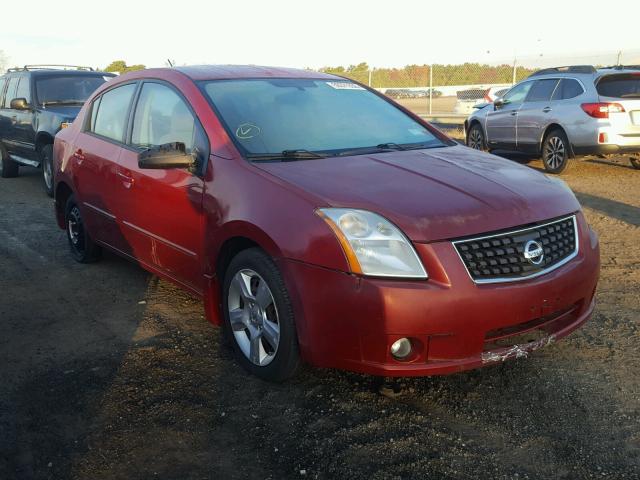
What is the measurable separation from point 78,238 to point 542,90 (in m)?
8.48

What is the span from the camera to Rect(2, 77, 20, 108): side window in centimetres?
1061

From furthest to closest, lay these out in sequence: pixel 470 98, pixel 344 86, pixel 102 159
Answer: pixel 470 98, pixel 102 159, pixel 344 86

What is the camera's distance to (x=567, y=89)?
1067cm

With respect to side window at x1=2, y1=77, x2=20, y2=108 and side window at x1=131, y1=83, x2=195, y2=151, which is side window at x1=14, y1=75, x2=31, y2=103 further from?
side window at x1=131, y1=83, x2=195, y2=151

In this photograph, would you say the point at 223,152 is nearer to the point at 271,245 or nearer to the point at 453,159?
the point at 271,245

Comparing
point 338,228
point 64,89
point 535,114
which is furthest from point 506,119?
point 338,228

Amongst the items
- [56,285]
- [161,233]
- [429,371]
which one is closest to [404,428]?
[429,371]

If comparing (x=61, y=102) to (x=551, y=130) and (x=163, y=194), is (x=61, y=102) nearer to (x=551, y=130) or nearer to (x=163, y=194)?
(x=163, y=194)

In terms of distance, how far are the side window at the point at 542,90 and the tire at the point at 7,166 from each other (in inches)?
352

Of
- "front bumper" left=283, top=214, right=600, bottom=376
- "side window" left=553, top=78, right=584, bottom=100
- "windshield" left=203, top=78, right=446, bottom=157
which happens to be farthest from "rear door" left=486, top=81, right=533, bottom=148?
"front bumper" left=283, top=214, right=600, bottom=376

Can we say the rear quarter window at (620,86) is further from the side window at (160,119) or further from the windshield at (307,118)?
the side window at (160,119)

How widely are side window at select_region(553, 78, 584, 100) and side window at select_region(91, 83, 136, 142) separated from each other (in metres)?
7.74

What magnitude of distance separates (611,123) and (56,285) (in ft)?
26.6

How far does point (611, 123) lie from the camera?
9789mm
